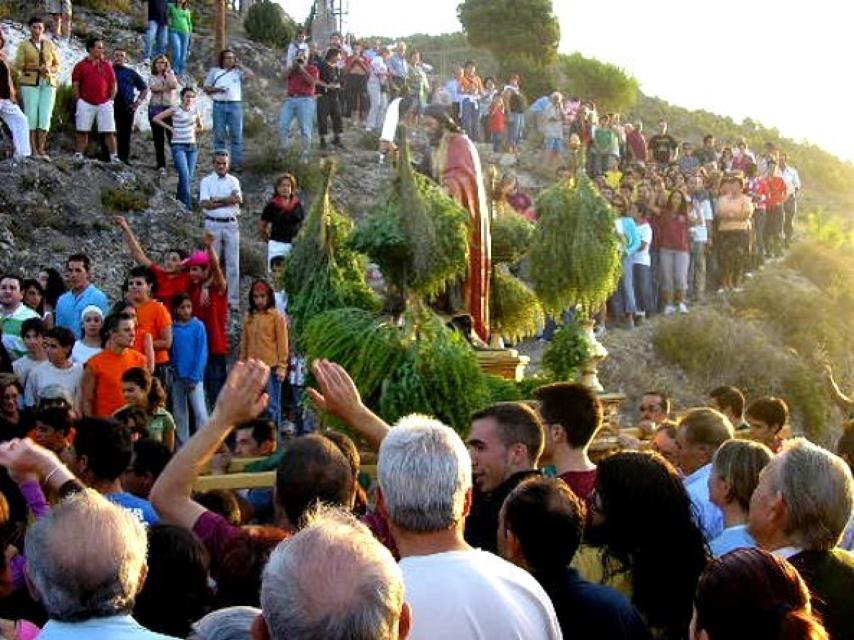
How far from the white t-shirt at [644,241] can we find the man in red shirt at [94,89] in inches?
279

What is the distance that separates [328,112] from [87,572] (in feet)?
70.5

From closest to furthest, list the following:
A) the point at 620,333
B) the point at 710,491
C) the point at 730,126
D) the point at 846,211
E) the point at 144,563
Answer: the point at 144,563 → the point at 710,491 → the point at 620,333 → the point at 846,211 → the point at 730,126

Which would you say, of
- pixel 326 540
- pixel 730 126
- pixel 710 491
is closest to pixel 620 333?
pixel 710 491

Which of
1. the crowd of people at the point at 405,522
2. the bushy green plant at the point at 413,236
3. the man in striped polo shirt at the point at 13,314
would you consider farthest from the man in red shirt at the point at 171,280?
the bushy green plant at the point at 413,236

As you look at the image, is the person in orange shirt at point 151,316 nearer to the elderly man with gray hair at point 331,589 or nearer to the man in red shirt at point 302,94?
the elderly man with gray hair at point 331,589

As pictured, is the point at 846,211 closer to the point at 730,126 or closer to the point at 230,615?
the point at 730,126

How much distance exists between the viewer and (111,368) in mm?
10180

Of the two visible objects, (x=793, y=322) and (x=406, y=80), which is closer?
(x=793, y=322)

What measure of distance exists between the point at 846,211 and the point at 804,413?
1806 centimetres

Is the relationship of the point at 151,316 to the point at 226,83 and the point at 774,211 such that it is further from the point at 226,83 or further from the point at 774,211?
the point at 774,211

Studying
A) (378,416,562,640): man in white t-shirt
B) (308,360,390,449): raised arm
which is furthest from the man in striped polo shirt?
(378,416,562,640): man in white t-shirt

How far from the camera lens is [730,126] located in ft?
143

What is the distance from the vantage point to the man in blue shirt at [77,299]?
38.6 feet

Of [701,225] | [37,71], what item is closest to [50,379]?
[37,71]
